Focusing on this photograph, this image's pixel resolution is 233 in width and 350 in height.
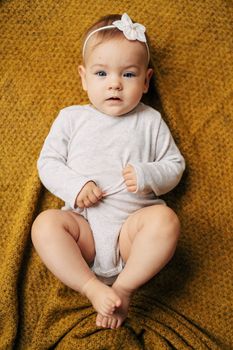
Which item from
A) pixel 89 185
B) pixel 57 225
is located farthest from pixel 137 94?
pixel 57 225

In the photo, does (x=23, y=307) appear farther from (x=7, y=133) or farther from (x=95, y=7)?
(x=95, y=7)

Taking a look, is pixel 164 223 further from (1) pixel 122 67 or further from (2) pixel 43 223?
(1) pixel 122 67

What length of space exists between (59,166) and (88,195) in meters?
0.12

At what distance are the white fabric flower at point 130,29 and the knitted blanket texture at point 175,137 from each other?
17 centimetres

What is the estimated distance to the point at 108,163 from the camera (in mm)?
1353

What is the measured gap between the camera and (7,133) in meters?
1.50

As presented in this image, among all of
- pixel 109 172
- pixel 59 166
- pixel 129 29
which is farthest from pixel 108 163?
pixel 129 29

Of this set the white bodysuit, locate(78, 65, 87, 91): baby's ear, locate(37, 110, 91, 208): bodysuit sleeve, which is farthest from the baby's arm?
locate(78, 65, 87, 91): baby's ear

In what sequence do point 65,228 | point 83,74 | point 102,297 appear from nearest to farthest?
point 102,297 → point 65,228 → point 83,74

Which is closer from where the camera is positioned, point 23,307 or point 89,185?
point 89,185

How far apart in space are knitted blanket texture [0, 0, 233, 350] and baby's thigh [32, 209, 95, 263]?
0.16 metres

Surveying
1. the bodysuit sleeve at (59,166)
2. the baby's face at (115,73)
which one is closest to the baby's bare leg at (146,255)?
the bodysuit sleeve at (59,166)

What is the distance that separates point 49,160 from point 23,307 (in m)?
0.42

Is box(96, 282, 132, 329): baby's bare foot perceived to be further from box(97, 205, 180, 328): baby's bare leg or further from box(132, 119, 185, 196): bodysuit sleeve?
box(132, 119, 185, 196): bodysuit sleeve
